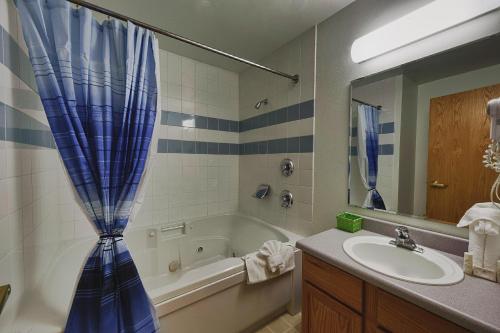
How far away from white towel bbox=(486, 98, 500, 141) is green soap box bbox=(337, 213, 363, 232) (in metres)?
0.72

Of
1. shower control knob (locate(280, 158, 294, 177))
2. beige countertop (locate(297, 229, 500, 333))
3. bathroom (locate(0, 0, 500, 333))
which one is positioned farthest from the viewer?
shower control knob (locate(280, 158, 294, 177))

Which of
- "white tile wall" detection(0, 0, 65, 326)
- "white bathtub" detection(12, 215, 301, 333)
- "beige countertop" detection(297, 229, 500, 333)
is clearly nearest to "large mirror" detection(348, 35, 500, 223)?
"beige countertop" detection(297, 229, 500, 333)

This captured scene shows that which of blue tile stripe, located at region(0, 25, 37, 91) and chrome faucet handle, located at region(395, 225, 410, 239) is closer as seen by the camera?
blue tile stripe, located at region(0, 25, 37, 91)

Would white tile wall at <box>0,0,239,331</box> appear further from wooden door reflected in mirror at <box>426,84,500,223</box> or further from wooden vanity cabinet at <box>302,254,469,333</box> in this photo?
wooden door reflected in mirror at <box>426,84,500,223</box>

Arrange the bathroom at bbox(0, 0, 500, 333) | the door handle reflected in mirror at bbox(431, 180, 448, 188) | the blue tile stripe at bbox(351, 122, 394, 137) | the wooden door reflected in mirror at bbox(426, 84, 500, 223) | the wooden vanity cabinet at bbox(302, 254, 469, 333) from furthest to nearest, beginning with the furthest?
the blue tile stripe at bbox(351, 122, 394, 137) → the door handle reflected in mirror at bbox(431, 180, 448, 188) → the wooden door reflected in mirror at bbox(426, 84, 500, 223) → the bathroom at bbox(0, 0, 500, 333) → the wooden vanity cabinet at bbox(302, 254, 469, 333)

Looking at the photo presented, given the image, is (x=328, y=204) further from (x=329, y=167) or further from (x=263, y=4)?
(x=263, y=4)

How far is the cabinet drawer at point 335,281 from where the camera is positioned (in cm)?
85

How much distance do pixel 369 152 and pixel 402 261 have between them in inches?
25.1

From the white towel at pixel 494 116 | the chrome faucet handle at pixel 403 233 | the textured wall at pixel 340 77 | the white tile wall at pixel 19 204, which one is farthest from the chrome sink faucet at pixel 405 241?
the white tile wall at pixel 19 204

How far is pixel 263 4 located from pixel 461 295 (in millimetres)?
1781

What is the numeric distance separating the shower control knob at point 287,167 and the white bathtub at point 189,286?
0.52 metres

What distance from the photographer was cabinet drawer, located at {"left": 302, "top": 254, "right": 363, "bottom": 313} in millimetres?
849

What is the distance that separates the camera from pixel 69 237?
61.6 inches

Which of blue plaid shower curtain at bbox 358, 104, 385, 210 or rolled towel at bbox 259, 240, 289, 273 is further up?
blue plaid shower curtain at bbox 358, 104, 385, 210
